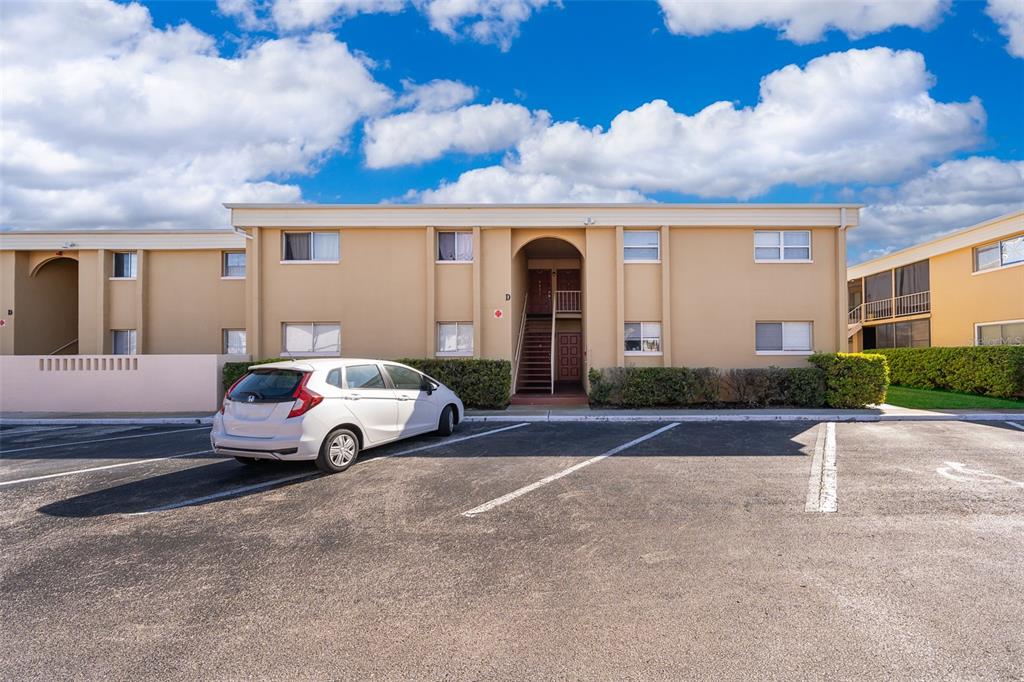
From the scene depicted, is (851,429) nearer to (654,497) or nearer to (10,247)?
(654,497)

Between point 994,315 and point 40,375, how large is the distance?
30.0 meters

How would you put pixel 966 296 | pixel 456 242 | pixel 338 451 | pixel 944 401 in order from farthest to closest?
pixel 966 296 < pixel 456 242 < pixel 944 401 < pixel 338 451

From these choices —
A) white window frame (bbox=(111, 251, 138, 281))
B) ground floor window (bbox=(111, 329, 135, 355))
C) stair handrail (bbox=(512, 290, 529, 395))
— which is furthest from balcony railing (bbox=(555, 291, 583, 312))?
ground floor window (bbox=(111, 329, 135, 355))

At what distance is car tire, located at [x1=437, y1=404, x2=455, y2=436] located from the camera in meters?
9.91

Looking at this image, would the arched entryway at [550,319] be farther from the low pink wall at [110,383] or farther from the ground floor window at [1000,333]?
the ground floor window at [1000,333]

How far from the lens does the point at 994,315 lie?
19.6 m

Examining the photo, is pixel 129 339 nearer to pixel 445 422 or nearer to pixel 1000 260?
pixel 445 422

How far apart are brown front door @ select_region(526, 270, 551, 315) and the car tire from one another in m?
12.0

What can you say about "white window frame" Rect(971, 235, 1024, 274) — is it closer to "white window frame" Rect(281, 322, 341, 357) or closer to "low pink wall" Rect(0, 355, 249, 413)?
"white window frame" Rect(281, 322, 341, 357)

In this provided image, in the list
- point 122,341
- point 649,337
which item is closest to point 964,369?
point 649,337

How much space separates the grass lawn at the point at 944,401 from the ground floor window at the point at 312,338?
605 inches

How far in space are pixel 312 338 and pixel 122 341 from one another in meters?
8.23

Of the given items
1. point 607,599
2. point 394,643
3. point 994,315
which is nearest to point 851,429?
point 607,599

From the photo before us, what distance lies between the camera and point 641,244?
16.1m
